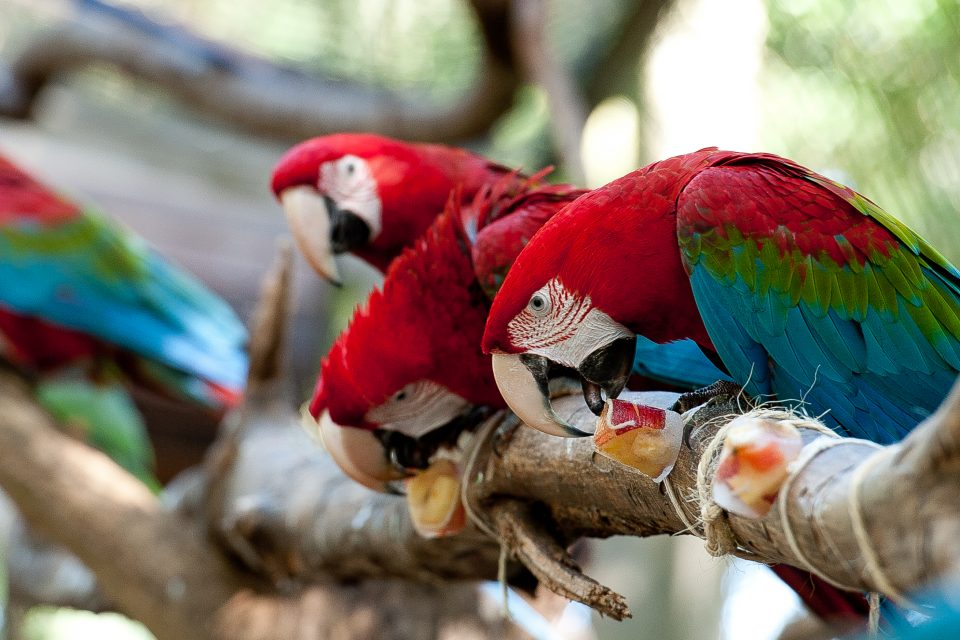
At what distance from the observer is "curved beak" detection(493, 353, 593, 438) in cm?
127

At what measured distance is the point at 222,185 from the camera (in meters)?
5.29

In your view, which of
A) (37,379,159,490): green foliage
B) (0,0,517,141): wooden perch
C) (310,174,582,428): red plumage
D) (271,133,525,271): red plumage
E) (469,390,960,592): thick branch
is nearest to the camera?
(469,390,960,592): thick branch

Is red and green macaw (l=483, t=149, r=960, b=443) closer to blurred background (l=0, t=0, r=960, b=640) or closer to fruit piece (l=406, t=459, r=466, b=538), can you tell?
fruit piece (l=406, t=459, r=466, b=538)

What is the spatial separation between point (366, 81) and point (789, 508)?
13.7 ft

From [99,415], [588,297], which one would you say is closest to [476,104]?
[99,415]

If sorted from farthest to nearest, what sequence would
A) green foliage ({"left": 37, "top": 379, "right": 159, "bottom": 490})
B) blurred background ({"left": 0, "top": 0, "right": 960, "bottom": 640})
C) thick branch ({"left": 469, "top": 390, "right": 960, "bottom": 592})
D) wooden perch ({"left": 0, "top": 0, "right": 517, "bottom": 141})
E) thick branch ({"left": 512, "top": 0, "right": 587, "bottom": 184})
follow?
wooden perch ({"left": 0, "top": 0, "right": 517, "bottom": 141}) < thick branch ({"left": 512, "top": 0, "right": 587, "bottom": 184}) < green foliage ({"left": 37, "top": 379, "right": 159, "bottom": 490}) < blurred background ({"left": 0, "top": 0, "right": 960, "bottom": 640}) < thick branch ({"left": 469, "top": 390, "right": 960, "bottom": 592})

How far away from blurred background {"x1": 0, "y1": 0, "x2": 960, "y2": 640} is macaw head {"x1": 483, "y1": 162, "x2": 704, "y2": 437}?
115 cm

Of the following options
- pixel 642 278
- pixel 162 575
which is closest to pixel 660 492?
pixel 642 278

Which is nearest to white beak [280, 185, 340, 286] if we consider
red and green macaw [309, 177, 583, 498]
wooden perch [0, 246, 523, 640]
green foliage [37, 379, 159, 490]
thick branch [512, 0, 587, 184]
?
wooden perch [0, 246, 523, 640]

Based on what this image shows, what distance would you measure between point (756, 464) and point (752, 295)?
1.40 ft

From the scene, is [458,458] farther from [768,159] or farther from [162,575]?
[162,575]

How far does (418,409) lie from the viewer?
1.59 meters

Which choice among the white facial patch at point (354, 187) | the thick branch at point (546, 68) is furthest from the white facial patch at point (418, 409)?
the thick branch at point (546, 68)

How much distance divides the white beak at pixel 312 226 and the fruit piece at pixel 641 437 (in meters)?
1.06
